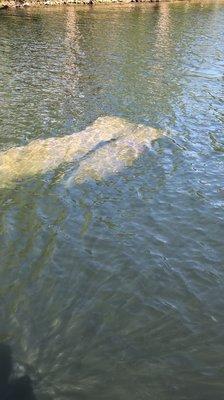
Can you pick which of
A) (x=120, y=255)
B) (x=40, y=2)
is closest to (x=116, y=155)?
(x=120, y=255)

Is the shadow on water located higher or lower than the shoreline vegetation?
higher

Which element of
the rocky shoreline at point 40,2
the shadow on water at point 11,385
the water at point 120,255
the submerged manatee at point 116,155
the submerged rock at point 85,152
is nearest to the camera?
the shadow on water at point 11,385

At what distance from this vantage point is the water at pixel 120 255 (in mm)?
11695

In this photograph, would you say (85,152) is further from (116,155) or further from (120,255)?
(120,255)

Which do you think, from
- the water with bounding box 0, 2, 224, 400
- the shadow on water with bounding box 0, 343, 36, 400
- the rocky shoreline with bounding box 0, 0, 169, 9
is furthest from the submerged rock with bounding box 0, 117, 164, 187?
the rocky shoreline with bounding box 0, 0, 169, 9

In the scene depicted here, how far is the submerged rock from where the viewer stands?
21.8 m

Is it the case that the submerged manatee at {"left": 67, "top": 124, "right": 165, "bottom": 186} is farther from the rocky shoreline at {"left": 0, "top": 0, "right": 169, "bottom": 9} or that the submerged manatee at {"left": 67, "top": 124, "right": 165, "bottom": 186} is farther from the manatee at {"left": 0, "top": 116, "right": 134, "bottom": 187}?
the rocky shoreline at {"left": 0, "top": 0, "right": 169, "bottom": 9}

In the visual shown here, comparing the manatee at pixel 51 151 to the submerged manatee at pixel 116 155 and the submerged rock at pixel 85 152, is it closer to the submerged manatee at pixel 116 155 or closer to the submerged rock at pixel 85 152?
the submerged rock at pixel 85 152

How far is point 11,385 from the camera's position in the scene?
36.4 ft

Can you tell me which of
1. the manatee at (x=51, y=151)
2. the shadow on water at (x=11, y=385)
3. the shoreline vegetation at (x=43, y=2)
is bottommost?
the shoreline vegetation at (x=43, y=2)

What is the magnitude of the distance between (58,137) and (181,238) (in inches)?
460

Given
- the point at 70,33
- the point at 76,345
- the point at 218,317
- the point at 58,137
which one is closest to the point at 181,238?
the point at 218,317

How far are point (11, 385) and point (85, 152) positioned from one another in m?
14.6

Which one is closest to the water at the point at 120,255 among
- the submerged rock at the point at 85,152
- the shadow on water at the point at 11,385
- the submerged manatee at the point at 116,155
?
the shadow on water at the point at 11,385
